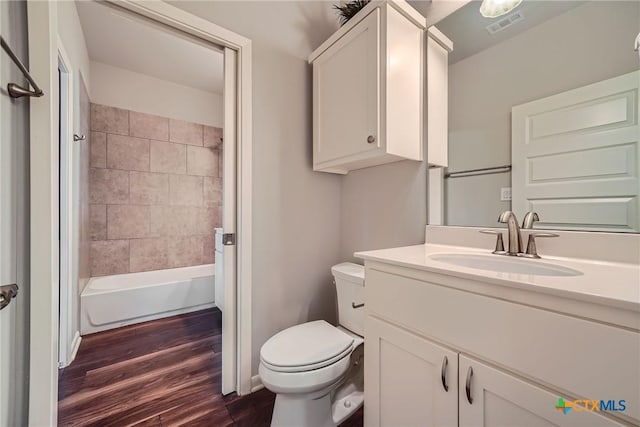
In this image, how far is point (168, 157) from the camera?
A: 9.58ft

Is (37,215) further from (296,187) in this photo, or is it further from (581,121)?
(581,121)

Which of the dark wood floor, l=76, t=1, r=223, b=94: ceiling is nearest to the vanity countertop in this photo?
the dark wood floor

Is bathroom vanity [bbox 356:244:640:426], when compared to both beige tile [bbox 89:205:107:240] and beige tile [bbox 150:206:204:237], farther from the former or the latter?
beige tile [bbox 89:205:107:240]

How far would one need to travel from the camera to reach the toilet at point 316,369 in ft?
3.49

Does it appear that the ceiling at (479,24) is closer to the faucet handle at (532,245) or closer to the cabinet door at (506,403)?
the faucet handle at (532,245)

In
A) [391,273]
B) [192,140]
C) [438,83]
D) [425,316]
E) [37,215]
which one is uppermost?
[192,140]

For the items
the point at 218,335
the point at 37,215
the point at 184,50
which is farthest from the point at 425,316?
the point at 184,50

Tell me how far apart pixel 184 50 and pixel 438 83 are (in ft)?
7.29

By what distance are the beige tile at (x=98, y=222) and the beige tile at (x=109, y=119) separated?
78cm

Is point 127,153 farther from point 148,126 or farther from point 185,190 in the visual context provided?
point 185,190

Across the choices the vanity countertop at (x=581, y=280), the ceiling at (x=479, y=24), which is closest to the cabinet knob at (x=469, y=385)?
the vanity countertop at (x=581, y=280)

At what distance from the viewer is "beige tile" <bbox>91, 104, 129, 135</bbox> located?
2488 mm

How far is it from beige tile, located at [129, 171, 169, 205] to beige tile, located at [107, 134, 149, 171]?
0.30ft

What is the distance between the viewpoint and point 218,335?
6.91ft
